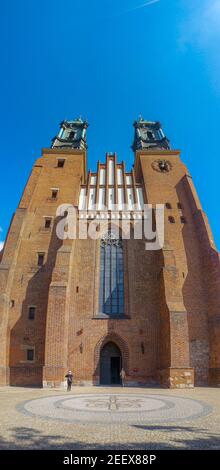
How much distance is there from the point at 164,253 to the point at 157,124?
24.3m

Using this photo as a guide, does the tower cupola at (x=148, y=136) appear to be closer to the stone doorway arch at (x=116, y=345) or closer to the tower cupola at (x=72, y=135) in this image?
the tower cupola at (x=72, y=135)

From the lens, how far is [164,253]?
20.5 meters

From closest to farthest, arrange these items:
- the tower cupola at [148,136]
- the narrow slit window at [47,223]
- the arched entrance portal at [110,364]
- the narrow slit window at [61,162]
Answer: the arched entrance portal at [110,364] → the narrow slit window at [47,223] → the narrow slit window at [61,162] → the tower cupola at [148,136]

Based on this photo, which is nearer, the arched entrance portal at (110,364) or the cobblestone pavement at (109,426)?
the cobblestone pavement at (109,426)

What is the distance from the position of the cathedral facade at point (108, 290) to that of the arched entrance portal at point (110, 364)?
6cm

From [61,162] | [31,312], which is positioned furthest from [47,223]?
[61,162]

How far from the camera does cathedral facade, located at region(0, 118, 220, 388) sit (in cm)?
1814

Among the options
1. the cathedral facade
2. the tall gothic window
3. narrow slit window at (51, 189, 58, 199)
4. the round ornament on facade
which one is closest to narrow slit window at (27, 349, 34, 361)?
the cathedral facade

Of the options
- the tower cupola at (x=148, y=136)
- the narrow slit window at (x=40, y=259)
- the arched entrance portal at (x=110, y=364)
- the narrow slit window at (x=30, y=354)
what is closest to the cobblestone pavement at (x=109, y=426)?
the narrow slit window at (x=30, y=354)

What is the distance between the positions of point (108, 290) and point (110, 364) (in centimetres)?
495

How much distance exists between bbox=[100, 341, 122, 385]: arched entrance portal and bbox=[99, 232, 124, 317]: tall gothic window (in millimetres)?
2269

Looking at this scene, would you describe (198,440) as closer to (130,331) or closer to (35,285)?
(130,331)

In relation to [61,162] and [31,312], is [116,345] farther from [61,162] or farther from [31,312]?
[61,162]

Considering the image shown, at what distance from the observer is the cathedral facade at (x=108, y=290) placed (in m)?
18.1
